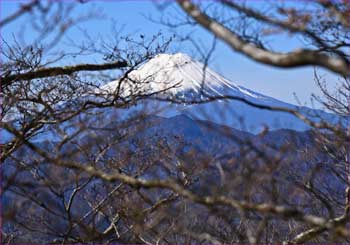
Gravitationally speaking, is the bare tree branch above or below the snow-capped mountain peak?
below

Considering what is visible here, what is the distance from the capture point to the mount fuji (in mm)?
3166

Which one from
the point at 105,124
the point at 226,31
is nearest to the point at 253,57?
the point at 226,31

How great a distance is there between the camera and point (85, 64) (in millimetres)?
5047

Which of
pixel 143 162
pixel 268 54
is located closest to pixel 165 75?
pixel 143 162

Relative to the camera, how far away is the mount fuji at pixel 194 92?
125 inches

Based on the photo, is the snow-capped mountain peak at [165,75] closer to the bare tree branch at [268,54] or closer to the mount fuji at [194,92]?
the mount fuji at [194,92]

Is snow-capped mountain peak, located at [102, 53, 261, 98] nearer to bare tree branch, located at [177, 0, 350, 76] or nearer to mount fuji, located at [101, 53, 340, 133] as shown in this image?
mount fuji, located at [101, 53, 340, 133]

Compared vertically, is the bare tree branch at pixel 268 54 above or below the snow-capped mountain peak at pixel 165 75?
below

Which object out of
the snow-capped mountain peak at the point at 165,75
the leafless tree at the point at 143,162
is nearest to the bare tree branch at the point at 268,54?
the leafless tree at the point at 143,162

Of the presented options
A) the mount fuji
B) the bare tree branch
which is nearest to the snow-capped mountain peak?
the mount fuji

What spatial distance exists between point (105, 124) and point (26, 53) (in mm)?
1468

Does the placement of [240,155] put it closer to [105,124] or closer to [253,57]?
[253,57]

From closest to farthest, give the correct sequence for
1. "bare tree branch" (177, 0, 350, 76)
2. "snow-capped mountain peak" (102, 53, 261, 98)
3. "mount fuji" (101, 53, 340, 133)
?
1. "bare tree branch" (177, 0, 350, 76)
2. "mount fuji" (101, 53, 340, 133)
3. "snow-capped mountain peak" (102, 53, 261, 98)

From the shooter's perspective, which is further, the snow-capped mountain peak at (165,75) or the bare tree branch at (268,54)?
the snow-capped mountain peak at (165,75)
